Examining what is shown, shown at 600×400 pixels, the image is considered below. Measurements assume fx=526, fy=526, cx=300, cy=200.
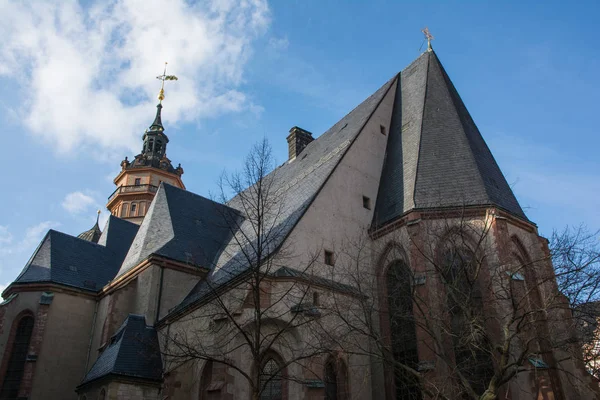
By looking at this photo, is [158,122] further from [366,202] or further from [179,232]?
[366,202]

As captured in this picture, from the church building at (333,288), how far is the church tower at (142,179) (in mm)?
11131

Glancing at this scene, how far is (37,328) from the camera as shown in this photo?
789 inches

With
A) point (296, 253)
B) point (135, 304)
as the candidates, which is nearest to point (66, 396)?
point (135, 304)

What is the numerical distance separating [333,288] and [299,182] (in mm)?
6490

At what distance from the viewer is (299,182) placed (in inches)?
771

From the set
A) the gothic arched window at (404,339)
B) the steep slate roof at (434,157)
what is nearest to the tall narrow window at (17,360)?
the gothic arched window at (404,339)

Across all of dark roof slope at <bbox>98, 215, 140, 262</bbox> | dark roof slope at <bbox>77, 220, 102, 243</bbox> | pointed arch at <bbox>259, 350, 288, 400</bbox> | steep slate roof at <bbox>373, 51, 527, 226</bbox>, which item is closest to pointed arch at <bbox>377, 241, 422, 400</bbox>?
steep slate roof at <bbox>373, 51, 527, 226</bbox>

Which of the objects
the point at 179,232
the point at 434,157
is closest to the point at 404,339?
the point at 434,157

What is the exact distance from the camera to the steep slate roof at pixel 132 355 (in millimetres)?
14812

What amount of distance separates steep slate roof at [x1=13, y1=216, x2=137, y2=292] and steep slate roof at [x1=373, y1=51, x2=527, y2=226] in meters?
13.0

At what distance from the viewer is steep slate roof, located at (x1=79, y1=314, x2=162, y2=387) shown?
14.8 m

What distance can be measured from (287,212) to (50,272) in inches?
437

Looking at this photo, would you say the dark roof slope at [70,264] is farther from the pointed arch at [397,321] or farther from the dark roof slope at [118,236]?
the pointed arch at [397,321]

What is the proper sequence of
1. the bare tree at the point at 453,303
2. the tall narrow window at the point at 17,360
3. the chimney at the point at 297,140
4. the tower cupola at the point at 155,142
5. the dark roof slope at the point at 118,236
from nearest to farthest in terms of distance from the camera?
1. the bare tree at the point at 453,303
2. the tall narrow window at the point at 17,360
3. the dark roof slope at the point at 118,236
4. the chimney at the point at 297,140
5. the tower cupola at the point at 155,142
